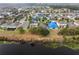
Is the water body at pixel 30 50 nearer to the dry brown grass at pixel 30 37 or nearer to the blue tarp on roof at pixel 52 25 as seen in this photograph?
the dry brown grass at pixel 30 37

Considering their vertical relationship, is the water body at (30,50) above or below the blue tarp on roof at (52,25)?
below

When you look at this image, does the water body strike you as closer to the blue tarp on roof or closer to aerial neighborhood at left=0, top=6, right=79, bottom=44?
aerial neighborhood at left=0, top=6, right=79, bottom=44

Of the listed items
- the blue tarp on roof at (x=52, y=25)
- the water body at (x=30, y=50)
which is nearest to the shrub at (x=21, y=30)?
the water body at (x=30, y=50)

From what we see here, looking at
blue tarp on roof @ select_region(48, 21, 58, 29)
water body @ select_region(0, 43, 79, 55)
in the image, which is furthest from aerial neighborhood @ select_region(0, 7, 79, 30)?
water body @ select_region(0, 43, 79, 55)

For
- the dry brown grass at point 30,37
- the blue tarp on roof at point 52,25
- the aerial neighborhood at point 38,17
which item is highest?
the aerial neighborhood at point 38,17

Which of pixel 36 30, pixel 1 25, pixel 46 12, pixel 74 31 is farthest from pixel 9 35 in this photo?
pixel 74 31

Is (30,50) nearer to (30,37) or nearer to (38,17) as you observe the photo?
(30,37)

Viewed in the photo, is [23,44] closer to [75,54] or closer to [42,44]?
[42,44]

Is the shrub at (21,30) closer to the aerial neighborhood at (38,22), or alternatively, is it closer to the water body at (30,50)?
the aerial neighborhood at (38,22)

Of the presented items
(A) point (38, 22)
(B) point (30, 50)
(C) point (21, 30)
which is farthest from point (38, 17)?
(B) point (30, 50)

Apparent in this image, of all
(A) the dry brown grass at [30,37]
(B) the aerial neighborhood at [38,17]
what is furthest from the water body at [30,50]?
(B) the aerial neighborhood at [38,17]
